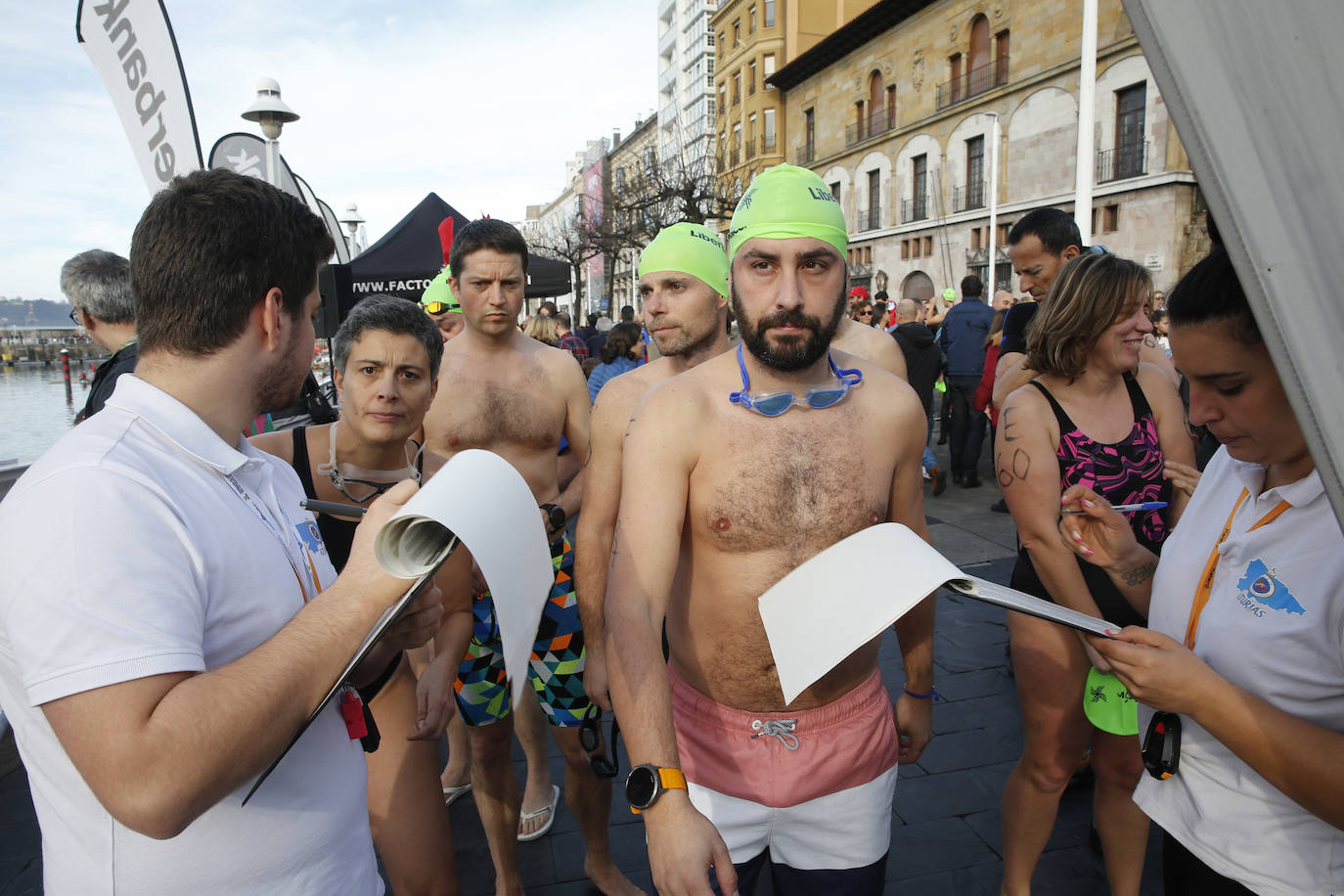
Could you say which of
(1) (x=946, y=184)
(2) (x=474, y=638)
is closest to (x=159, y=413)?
(2) (x=474, y=638)

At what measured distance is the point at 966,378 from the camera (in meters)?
8.76

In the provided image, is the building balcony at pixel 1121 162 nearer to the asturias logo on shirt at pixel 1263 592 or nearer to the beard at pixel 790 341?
the beard at pixel 790 341

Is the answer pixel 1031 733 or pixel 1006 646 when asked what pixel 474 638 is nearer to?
pixel 1031 733

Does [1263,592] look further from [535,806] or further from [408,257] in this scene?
[408,257]

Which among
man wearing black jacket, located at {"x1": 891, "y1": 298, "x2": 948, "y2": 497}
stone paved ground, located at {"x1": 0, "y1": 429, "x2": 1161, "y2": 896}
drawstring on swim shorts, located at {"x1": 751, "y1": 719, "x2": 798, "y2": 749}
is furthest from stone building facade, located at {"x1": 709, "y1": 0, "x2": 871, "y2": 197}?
drawstring on swim shorts, located at {"x1": 751, "y1": 719, "x2": 798, "y2": 749}

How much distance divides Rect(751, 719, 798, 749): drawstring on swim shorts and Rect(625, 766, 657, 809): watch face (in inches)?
23.3

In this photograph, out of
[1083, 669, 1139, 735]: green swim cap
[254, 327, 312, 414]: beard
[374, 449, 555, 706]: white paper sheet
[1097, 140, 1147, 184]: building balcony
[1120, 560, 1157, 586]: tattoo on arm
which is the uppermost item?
[1097, 140, 1147, 184]: building balcony

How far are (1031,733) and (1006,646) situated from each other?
2.26 meters

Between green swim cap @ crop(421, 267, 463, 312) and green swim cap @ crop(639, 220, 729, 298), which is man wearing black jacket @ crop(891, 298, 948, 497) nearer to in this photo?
green swim cap @ crop(421, 267, 463, 312)

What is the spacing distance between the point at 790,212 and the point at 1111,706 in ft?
5.33

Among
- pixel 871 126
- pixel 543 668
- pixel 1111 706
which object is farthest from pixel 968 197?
pixel 1111 706

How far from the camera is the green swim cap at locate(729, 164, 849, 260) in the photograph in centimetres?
194

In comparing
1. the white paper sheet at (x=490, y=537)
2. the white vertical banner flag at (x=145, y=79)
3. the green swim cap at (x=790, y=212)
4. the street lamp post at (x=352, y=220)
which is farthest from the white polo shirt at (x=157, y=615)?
the street lamp post at (x=352, y=220)

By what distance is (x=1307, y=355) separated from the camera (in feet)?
1.94
